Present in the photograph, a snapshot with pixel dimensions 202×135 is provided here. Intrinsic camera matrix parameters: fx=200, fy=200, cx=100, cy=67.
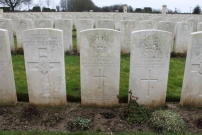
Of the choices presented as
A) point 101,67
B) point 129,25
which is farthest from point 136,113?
point 129,25

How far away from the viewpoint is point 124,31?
875cm

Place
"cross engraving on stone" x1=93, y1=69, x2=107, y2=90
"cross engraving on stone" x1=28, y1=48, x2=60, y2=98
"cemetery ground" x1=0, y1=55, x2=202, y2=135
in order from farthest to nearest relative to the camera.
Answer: "cross engraving on stone" x1=93, y1=69, x2=107, y2=90, "cross engraving on stone" x1=28, y1=48, x2=60, y2=98, "cemetery ground" x1=0, y1=55, x2=202, y2=135

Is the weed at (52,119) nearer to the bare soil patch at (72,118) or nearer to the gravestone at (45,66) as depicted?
the bare soil patch at (72,118)

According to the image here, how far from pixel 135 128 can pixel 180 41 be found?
20.5 feet

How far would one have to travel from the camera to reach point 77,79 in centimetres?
599

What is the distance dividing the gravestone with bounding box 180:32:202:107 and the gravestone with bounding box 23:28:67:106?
2687 mm

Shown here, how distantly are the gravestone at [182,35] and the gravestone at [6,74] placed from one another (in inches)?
280

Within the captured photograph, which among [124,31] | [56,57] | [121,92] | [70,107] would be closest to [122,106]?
[121,92]

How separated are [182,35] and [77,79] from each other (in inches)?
213

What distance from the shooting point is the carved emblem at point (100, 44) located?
416 cm

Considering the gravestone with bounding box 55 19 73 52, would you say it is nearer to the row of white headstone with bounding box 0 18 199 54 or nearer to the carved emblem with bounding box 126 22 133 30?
the row of white headstone with bounding box 0 18 199 54

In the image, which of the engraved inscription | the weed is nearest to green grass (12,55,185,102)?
the weed

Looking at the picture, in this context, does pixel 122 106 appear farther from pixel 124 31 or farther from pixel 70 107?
pixel 124 31

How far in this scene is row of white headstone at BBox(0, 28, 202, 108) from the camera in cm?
415
